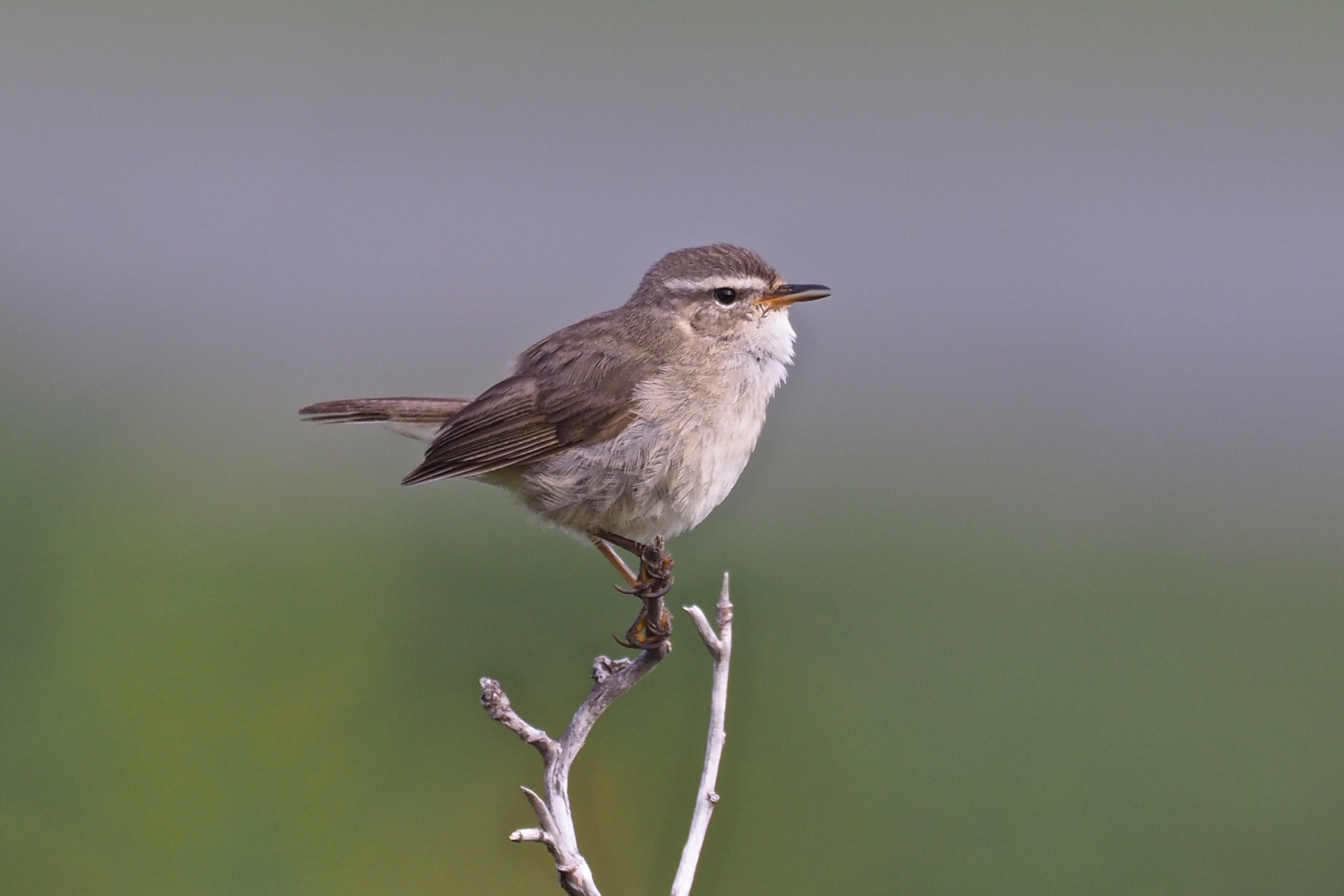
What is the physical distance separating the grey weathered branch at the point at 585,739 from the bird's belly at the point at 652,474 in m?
0.61

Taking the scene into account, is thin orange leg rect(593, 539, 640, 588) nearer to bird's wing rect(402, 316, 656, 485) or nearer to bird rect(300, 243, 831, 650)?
bird rect(300, 243, 831, 650)

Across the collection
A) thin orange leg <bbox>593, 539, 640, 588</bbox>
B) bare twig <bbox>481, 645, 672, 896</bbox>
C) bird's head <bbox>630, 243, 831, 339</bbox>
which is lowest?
bare twig <bbox>481, 645, 672, 896</bbox>

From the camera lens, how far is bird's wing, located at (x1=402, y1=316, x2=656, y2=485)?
3.31 m

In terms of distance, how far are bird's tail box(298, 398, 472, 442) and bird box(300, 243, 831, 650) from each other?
209 mm

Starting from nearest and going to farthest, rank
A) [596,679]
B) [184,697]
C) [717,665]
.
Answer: [717,665] < [596,679] < [184,697]

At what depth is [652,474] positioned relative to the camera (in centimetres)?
320

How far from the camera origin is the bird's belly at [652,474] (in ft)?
10.5

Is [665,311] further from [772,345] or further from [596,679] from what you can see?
[596,679]

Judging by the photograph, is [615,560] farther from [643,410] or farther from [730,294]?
[730,294]

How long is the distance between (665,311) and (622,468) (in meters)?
0.64

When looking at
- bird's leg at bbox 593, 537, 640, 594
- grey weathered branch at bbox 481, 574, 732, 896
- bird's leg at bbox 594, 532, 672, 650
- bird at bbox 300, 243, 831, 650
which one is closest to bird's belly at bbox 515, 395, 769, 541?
bird at bbox 300, 243, 831, 650

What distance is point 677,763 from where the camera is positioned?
13.1 feet

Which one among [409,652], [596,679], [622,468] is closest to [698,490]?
[622,468]

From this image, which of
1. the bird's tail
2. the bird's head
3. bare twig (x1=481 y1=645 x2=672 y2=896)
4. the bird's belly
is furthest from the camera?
the bird's tail
